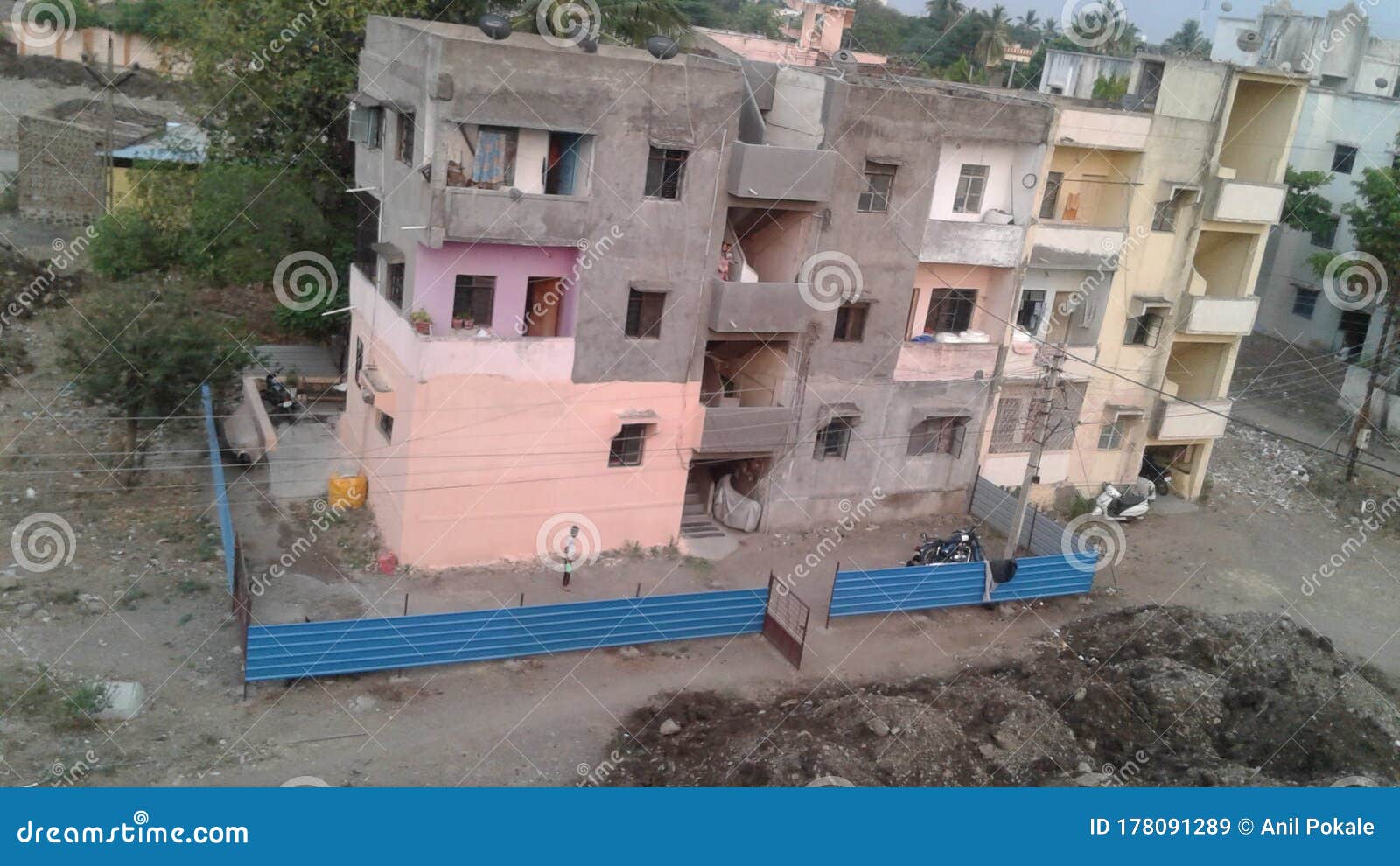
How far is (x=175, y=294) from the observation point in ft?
75.6

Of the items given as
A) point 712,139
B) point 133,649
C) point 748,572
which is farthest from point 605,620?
point 712,139

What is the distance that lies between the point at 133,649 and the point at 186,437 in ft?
24.9

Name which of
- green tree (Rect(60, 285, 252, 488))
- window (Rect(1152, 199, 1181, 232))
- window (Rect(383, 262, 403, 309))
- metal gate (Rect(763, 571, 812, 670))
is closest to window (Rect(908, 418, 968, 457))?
metal gate (Rect(763, 571, 812, 670))

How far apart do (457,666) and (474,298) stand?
A: 6.24 metres

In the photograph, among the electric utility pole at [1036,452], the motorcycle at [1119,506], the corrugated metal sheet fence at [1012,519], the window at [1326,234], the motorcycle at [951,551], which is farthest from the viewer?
the window at [1326,234]

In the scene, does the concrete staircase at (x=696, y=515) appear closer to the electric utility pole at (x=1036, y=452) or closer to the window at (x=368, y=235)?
the electric utility pole at (x=1036, y=452)

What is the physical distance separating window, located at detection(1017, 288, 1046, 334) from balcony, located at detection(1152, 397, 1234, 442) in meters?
4.15

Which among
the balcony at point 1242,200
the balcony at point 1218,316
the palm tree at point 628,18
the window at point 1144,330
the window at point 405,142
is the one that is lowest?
the window at point 1144,330

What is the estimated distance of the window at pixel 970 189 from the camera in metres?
24.0

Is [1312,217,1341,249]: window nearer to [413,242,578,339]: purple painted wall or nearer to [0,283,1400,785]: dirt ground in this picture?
[0,283,1400,785]: dirt ground

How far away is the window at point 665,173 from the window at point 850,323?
177 inches

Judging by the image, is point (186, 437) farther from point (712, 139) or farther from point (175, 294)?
point (712, 139)

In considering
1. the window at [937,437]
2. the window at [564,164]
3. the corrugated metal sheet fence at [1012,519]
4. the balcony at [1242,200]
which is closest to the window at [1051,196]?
the balcony at [1242,200]

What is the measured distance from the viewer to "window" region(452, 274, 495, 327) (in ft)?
66.2
